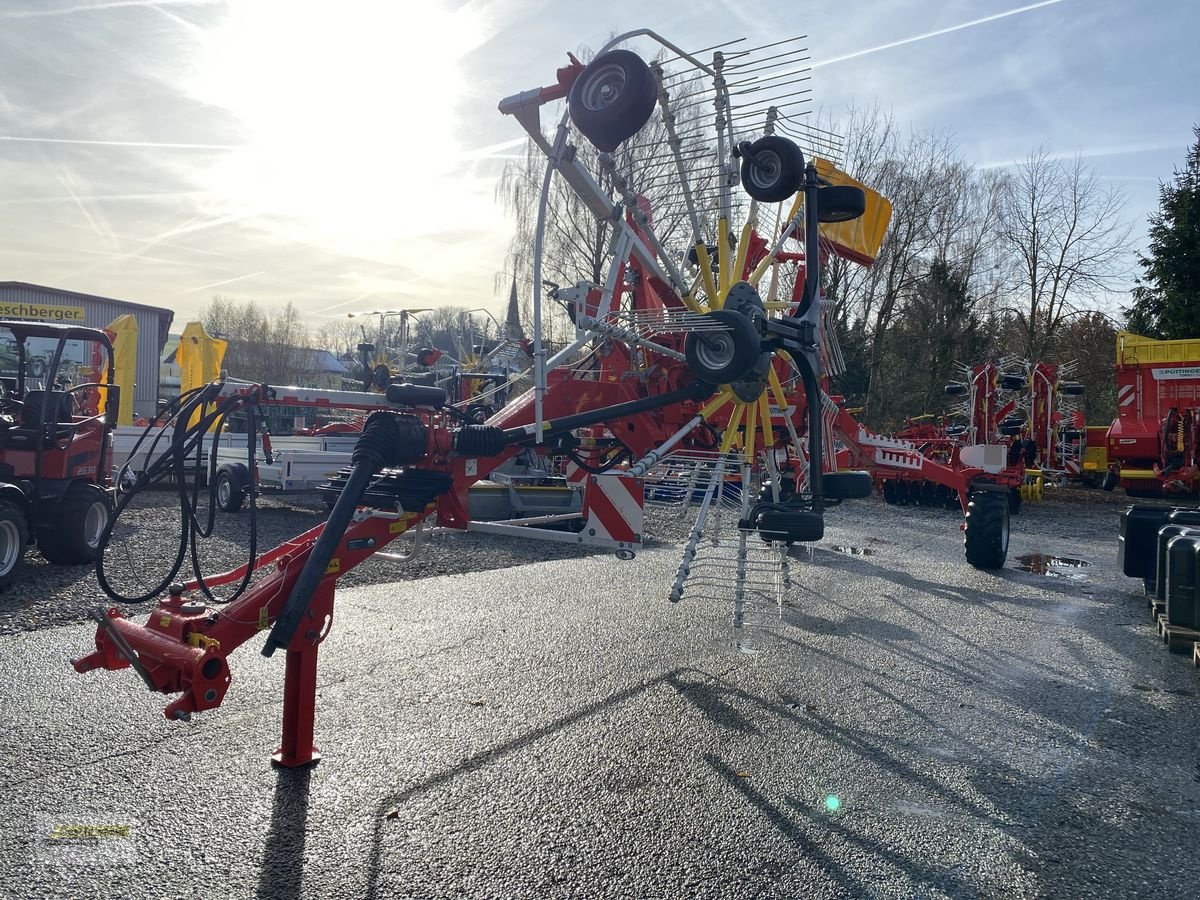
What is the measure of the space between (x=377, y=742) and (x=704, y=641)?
2.96 m

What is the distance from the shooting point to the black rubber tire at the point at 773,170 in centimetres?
527

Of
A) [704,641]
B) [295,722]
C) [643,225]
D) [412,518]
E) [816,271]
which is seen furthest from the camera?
[704,641]

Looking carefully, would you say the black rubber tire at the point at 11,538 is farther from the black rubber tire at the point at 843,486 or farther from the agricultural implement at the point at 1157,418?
the agricultural implement at the point at 1157,418

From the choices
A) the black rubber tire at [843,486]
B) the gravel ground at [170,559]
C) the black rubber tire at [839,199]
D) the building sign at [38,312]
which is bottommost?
the gravel ground at [170,559]

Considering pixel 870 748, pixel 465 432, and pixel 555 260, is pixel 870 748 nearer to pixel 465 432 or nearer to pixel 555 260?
pixel 465 432

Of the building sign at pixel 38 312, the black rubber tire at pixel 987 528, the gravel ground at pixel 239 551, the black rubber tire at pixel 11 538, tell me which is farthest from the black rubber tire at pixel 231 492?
the building sign at pixel 38 312

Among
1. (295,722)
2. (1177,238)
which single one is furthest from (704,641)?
(1177,238)

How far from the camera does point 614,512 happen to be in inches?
223

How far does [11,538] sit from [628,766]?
6436mm

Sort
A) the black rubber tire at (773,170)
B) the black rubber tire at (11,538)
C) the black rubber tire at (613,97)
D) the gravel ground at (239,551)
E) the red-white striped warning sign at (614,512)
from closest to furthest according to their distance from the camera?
the black rubber tire at (613,97), the black rubber tire at (773,170), the red-white striped warning sign at (614,512), the gravel ground at (239,551), the black rubber tire at (11,538)

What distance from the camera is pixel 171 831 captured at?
3504 millimetres

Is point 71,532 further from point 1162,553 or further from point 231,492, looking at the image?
point 1162,553

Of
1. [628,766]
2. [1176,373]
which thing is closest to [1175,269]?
[1176,373]

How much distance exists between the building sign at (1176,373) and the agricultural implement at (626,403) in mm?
14941
